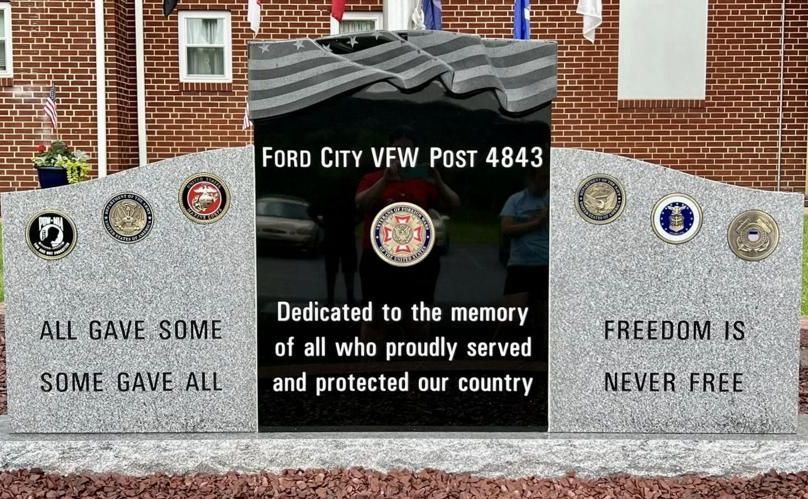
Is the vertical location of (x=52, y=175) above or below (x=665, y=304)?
above

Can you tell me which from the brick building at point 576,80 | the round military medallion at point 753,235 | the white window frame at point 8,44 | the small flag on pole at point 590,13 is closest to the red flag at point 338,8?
the small flag on pole at point 590,13

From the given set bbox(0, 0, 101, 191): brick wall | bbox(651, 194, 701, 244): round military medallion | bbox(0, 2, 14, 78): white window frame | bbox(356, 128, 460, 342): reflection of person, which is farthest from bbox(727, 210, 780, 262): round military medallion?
bbox(0, 2, 14, 78): white window frame

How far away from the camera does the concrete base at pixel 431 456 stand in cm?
379

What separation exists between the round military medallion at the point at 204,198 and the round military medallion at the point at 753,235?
2.28m

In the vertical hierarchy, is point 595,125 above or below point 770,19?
below

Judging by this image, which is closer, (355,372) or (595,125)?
(355,372)

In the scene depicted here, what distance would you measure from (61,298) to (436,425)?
180 centimetres

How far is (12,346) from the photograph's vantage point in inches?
153

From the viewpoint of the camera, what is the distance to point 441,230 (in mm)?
3844

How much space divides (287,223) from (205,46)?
10547mm

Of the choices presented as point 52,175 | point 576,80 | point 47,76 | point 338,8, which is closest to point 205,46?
point 47,76

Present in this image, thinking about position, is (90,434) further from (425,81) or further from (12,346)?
(425,81)

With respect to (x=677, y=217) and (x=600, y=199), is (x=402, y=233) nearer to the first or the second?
(x=600, y=199)

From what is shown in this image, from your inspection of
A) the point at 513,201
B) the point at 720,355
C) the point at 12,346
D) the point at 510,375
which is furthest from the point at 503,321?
the point at 12,346
